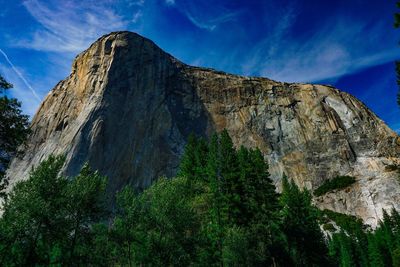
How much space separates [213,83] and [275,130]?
26.2m

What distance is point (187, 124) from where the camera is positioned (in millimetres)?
106062

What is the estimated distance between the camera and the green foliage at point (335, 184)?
102 metres

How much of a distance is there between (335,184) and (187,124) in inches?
1854

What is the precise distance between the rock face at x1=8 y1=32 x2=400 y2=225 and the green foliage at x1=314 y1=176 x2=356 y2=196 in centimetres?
163

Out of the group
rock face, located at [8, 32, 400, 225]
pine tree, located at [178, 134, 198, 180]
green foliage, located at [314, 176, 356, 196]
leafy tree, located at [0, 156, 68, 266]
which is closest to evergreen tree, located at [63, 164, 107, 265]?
leafy tree, located at [0, 156, 68, 266]

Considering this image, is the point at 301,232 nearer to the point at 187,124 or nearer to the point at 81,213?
the point at 81,213

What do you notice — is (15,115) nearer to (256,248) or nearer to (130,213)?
(130,213)

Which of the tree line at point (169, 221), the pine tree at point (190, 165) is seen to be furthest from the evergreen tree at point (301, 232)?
the pine tree at point (190, 165)

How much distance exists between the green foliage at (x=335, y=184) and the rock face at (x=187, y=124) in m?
1.63

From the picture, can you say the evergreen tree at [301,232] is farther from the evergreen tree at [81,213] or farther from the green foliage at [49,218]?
the green foliage at [49,218]

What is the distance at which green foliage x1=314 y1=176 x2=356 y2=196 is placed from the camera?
102 meters

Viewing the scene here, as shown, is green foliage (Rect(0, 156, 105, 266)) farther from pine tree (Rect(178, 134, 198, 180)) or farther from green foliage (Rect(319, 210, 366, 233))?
green foliage (Rect(319, 210, 366, 233))

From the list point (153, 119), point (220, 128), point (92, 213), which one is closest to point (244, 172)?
point (92, 213)

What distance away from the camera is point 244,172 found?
44969mm
